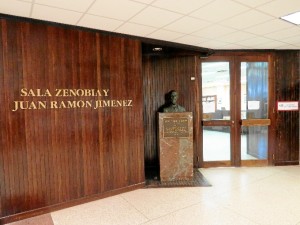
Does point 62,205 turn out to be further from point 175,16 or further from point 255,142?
point 255,142

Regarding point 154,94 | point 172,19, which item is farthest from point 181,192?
point 172,19

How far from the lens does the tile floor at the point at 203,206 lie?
10.1 ft

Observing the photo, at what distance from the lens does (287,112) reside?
5684 millimetres

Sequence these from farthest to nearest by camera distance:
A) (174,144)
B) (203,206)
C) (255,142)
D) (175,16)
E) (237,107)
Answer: (255,142)
(237,107)
(174,144)
(203,206)
(175,16)

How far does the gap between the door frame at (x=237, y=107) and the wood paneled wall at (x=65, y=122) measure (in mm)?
2228

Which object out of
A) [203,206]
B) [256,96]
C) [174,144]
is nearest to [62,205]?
[203,206]

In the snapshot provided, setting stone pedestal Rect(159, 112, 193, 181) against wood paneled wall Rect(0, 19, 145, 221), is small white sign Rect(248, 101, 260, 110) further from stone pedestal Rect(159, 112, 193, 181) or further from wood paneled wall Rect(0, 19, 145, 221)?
wood paneled wall Rect(0, 19, 145, 221)

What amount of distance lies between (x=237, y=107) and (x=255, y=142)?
3.89 ft

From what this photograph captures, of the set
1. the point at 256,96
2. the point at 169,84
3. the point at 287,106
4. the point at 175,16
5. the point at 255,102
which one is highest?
the point at 175,16

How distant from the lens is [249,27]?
3.92 meters

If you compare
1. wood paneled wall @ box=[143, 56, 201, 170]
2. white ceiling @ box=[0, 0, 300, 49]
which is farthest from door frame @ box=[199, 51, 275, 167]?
white ceiling @ box=[0, 0, 300, 49]

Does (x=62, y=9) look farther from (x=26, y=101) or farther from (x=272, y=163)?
(x=272, y=163)

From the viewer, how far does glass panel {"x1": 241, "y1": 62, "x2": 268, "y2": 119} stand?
18.6 ft

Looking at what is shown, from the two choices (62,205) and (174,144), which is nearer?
(62,205)
